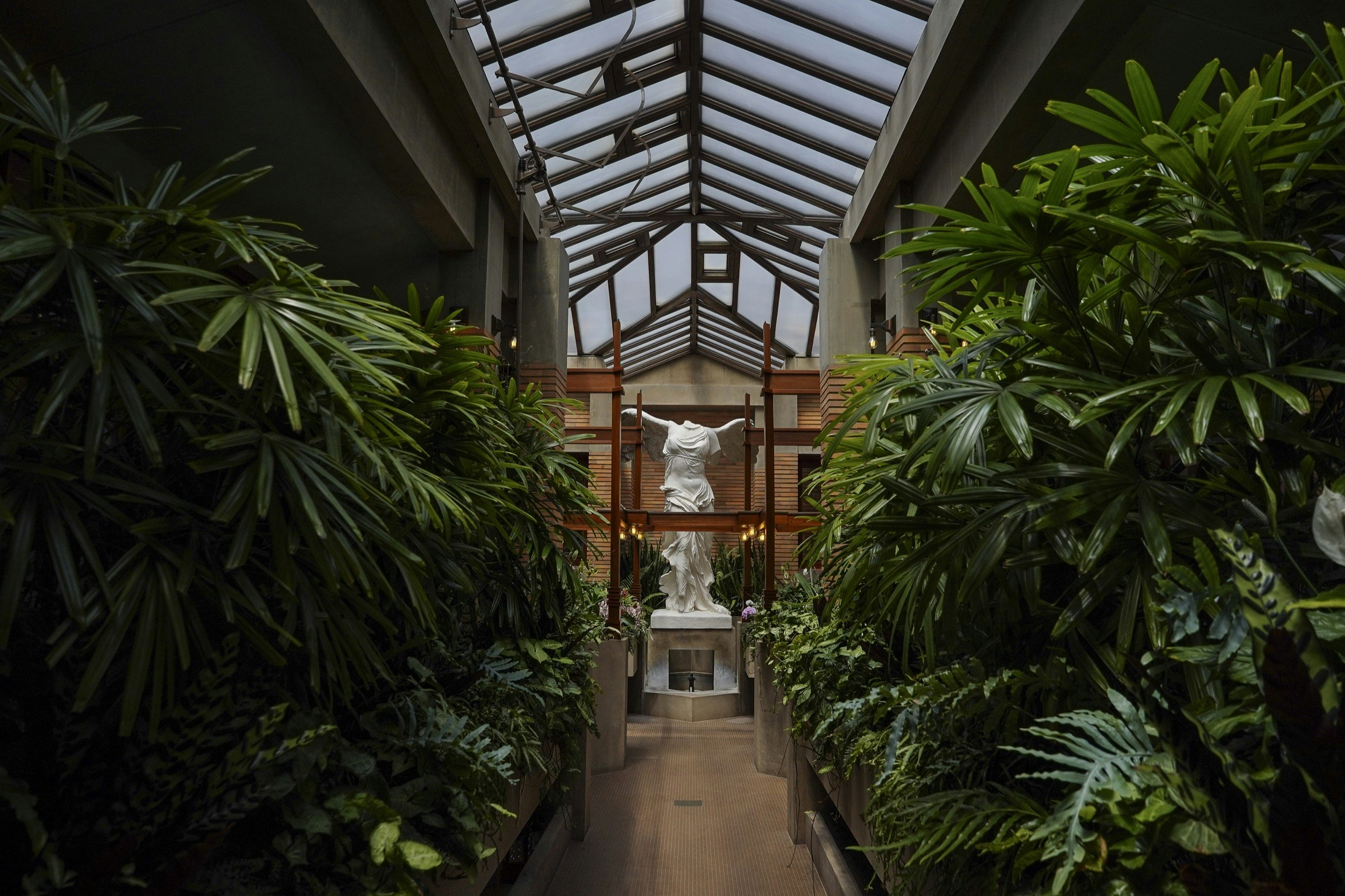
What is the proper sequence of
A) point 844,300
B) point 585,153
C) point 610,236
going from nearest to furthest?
point 844,300
point 585,153
point 610,236

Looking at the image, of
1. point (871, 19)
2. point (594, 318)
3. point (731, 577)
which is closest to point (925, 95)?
point (871, 19)

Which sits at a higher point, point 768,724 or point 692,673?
point 768,724

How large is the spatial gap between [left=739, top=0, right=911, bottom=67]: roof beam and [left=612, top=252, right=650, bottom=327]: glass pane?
596 cm

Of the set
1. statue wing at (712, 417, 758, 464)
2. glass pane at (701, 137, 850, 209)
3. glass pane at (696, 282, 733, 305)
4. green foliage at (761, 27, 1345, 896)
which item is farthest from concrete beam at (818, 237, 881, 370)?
glass pane at (696, 282, 733, 305)

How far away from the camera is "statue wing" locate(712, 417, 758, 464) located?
10766mm

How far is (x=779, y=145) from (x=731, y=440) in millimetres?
4185

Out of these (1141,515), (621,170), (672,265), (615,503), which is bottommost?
(1141,515)

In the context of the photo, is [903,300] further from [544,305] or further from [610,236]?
[610,236]

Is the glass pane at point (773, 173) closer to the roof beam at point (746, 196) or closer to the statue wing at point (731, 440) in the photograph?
the roof beam at point (746, 196)

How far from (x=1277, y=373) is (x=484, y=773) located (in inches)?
82.6

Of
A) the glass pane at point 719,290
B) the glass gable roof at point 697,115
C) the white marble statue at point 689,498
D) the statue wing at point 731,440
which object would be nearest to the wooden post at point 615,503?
the glass gable roof at point 697,115

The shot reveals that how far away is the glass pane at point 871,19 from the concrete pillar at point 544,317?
2715 millimetres

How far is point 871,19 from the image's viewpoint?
551cm

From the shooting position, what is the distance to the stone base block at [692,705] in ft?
32.5
